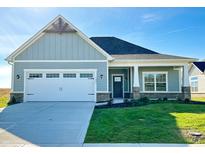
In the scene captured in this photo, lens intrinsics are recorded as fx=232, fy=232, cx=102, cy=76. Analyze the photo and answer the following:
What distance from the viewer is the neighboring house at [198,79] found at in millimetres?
26859

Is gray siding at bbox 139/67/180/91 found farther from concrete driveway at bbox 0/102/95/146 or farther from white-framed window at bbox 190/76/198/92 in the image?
white-framed window at bbox 190/76/198/92

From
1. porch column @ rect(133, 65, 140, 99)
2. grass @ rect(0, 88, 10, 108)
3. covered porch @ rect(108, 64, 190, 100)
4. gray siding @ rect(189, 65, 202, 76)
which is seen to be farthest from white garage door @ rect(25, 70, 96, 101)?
gray siding @ rect(189, 65, 202, 76)

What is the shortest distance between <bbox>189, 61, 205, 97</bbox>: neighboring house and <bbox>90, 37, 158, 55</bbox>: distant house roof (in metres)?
9.94

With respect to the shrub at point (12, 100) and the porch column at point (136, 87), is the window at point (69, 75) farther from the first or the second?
the porch column at point (136, 87)

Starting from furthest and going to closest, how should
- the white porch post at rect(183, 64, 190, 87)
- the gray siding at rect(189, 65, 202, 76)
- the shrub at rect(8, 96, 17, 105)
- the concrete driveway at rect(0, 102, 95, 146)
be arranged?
the gray siding at rect(189, 65, 202, 76)
the white porch post at rect(183, 64, 190, 87)
the shrub at rect(8, 96, 17, 105)
the concrete driveway at rect(0, 102, 95, 146)

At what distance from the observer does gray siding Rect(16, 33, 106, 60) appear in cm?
1622

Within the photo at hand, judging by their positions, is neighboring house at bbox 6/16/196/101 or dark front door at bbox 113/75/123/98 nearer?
neighboring house at bbox 6/16/196/101

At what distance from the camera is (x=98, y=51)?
53.1 ft

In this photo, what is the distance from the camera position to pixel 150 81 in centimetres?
1869

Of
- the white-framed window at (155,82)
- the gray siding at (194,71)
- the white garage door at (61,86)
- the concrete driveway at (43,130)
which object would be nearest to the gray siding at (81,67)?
the white garage door at (61,86)

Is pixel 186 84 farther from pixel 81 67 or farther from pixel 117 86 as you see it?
pixel 81 67

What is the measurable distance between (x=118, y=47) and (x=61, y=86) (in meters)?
7.09
